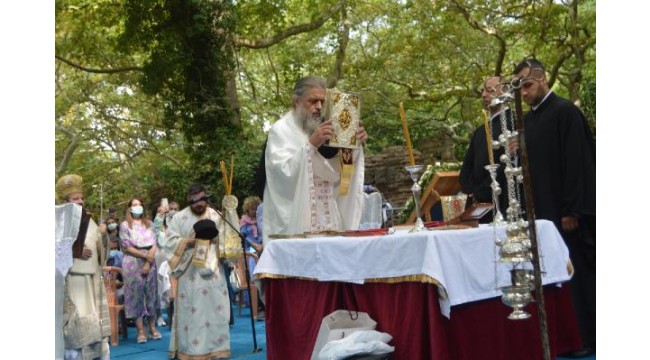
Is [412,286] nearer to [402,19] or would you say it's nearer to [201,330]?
[201,330]

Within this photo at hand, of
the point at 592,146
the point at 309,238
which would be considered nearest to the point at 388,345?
the point at 309,238

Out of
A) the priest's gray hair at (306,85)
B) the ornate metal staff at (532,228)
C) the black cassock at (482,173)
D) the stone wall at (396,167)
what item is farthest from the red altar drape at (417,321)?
the stone wall at (396,167)

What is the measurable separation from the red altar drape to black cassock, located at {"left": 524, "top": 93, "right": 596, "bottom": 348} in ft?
0.87

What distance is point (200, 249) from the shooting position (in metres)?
6.96

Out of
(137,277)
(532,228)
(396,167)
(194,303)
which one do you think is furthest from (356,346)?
(396,167)

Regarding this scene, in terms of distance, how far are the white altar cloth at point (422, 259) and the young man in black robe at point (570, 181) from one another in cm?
51

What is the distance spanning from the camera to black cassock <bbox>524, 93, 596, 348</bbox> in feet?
15.9

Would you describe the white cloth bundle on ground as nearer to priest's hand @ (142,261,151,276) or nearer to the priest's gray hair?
the priest's gray hair

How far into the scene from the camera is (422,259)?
11.8 feet

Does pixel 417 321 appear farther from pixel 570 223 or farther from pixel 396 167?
pixel 396 167

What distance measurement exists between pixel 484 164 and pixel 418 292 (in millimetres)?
2003

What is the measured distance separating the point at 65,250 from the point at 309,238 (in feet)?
6.40

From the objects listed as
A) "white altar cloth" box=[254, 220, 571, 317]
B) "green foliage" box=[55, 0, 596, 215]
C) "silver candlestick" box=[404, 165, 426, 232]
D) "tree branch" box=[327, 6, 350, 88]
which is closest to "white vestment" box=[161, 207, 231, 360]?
"white altar cloth" box=[254, 220, 571, 317]

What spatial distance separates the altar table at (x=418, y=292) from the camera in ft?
11.9
